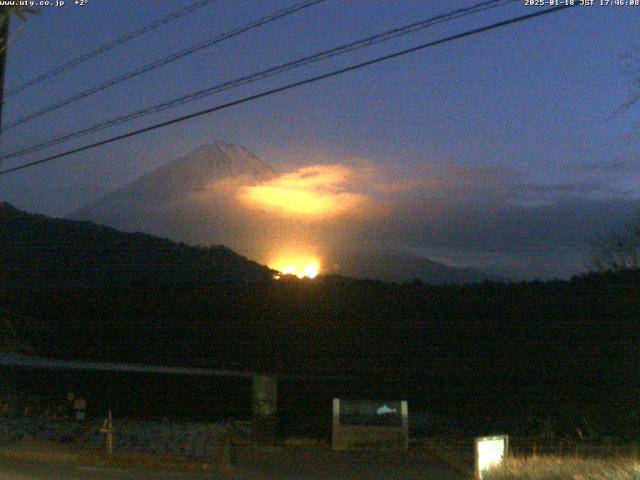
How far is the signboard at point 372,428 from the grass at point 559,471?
791 centimetres

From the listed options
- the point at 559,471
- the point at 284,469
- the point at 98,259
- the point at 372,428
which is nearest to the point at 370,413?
the point at 372,428

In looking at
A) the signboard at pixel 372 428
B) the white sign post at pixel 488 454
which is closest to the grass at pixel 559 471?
the white sign post at pixel 488 454

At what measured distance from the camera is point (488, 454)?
41.8 ft

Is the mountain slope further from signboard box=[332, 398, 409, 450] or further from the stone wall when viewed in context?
signboard box=[332, 398, 409, 450]

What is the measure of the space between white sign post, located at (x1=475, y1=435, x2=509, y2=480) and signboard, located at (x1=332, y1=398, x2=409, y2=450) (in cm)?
757

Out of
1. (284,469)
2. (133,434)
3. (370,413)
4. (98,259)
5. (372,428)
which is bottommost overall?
(284,469)

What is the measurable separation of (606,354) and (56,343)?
19004 millimetres

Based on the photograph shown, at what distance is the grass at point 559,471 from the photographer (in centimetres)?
980

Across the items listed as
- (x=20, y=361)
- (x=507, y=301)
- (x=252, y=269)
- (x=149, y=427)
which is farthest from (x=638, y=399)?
(x=20, y=361)

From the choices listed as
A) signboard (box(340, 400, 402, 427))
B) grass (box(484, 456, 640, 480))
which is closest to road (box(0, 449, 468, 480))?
signboard (box(340, 400, 402, 427))

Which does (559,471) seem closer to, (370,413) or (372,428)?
(372,428)

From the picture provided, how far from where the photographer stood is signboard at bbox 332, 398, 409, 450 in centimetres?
2070

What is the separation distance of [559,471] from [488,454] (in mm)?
1993

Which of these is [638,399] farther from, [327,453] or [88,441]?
[88,441]
